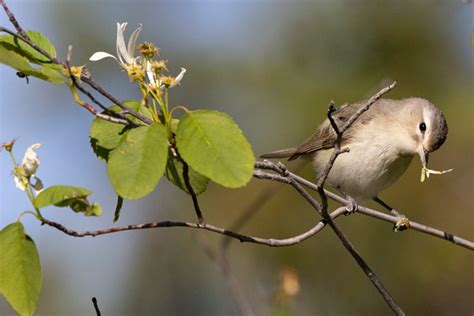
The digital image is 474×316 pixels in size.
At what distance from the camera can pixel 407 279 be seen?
5.79 meters

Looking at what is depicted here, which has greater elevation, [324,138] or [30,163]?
[324,138]

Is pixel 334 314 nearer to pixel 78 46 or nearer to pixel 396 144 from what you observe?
pixel 396 144

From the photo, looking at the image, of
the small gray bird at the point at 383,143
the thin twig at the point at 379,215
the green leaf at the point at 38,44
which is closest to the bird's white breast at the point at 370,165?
the small gray bird at the point at 383,143

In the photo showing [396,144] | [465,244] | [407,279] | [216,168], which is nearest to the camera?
[216,168]

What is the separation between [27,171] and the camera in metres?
1.68

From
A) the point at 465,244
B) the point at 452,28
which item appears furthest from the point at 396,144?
the point at 452,28

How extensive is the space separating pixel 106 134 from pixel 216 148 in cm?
36

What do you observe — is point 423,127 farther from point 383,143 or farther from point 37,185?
point 37,185

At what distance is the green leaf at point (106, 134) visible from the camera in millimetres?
1834

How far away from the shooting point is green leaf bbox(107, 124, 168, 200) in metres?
1.59

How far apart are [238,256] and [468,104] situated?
261cm

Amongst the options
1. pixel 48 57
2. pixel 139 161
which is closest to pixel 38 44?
pixel 48 57

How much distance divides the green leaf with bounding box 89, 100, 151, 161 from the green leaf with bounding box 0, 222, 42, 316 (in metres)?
0.30

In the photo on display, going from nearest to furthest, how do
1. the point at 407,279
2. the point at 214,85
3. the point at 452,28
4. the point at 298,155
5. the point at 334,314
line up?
the point at 298,155 → the point at 334,314 → the point at 407,279 → the point at 452,28 → the point at 214,85
